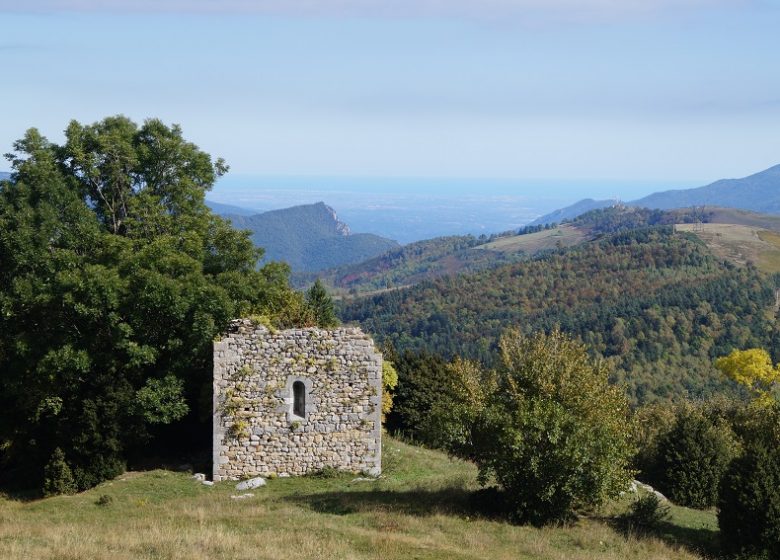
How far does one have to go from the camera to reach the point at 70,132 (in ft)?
87.8

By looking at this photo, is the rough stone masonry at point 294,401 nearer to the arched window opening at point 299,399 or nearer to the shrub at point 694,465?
the arched window opening at point 299,399

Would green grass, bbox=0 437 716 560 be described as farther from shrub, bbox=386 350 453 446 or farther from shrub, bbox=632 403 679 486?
shrub, bbox=386 350 453 446

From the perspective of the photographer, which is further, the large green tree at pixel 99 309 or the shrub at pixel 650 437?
the shrub at pixel 650 437

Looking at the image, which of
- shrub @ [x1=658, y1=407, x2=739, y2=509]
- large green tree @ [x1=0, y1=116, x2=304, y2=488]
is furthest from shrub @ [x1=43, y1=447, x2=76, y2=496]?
shrub @ [x1=658, y1=407, x2=739, y2=509]

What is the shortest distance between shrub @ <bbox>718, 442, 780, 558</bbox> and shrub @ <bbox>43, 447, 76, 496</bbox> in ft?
55.0

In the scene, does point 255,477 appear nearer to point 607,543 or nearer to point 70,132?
point 607,543

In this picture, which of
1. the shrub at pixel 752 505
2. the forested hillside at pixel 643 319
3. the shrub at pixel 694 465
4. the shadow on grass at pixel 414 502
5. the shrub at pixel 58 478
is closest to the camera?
the shrub at pixel 752 505

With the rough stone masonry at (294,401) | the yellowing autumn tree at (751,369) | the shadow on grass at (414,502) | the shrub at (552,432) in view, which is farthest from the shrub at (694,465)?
the yellowing autumn tree at (751,369)

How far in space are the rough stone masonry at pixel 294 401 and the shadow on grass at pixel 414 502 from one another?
6.76 feet

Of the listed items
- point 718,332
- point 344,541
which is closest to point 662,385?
point 718,332

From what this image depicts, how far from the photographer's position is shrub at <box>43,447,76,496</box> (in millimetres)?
21812

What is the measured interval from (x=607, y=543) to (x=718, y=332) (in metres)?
130

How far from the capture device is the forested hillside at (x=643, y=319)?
122 meters

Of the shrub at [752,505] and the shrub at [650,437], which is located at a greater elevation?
the shrub at [752,505]
